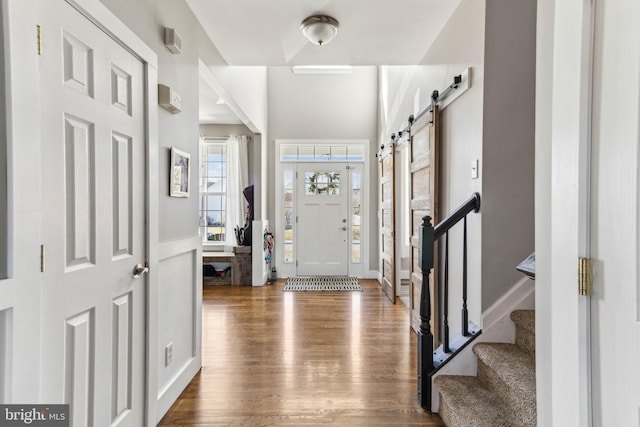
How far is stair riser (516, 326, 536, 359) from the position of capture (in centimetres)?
171

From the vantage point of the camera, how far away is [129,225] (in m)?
1.57

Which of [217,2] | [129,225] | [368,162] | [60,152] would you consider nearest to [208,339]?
[129,225]

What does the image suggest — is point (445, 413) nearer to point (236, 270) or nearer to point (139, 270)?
point (139, 270)

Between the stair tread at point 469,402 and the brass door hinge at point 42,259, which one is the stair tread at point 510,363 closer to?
the stair tread at point 469,402

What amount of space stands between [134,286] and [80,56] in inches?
39.5

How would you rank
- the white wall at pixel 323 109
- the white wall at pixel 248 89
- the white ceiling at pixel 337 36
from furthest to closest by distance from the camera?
the white wall at pixel 323 109
the white wall at pixel 248 89
the white ceiling at pixel 337 36

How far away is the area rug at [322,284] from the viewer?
4871 millimetres

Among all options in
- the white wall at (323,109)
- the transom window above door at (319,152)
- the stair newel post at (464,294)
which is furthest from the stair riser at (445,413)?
the transom window above door at (319,152)

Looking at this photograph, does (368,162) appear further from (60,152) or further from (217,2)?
(60,152)

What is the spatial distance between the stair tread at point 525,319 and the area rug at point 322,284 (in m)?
3.04

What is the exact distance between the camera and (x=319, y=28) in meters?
2.33

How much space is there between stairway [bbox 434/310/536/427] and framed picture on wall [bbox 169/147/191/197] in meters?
1.92

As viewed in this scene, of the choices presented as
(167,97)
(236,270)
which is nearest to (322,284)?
(236,270)

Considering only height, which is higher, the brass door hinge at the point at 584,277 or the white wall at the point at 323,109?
the white wall at the point at 323,109
